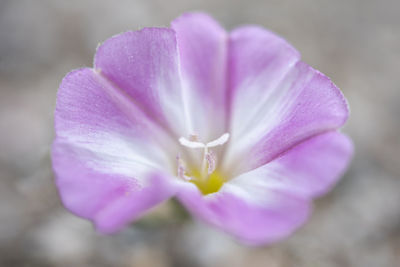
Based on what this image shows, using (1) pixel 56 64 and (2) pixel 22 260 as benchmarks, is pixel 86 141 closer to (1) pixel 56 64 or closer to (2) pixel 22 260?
(2) pixel 22 260

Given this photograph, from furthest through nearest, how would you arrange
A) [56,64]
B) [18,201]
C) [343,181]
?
[56,64]
[343,181]
[18,201]

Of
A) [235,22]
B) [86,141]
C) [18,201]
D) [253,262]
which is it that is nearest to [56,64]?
[18,201]

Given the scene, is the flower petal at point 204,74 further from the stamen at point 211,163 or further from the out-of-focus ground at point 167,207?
the out-of-focus ground at point 167,207

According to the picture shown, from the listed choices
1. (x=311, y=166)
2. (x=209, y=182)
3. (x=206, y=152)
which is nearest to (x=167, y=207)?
(x=209, y=182)

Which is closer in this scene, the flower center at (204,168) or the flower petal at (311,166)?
the flower petal at (311,166)

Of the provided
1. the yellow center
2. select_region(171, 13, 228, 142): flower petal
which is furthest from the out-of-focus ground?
select_region(171, 13, 228, 142): flower petal

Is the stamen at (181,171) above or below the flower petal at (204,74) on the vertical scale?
below

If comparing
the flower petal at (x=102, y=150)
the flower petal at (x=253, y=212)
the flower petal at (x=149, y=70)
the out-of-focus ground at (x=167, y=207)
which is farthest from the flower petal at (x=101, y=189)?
the out-of-focus ground at (x=167, y=207)
